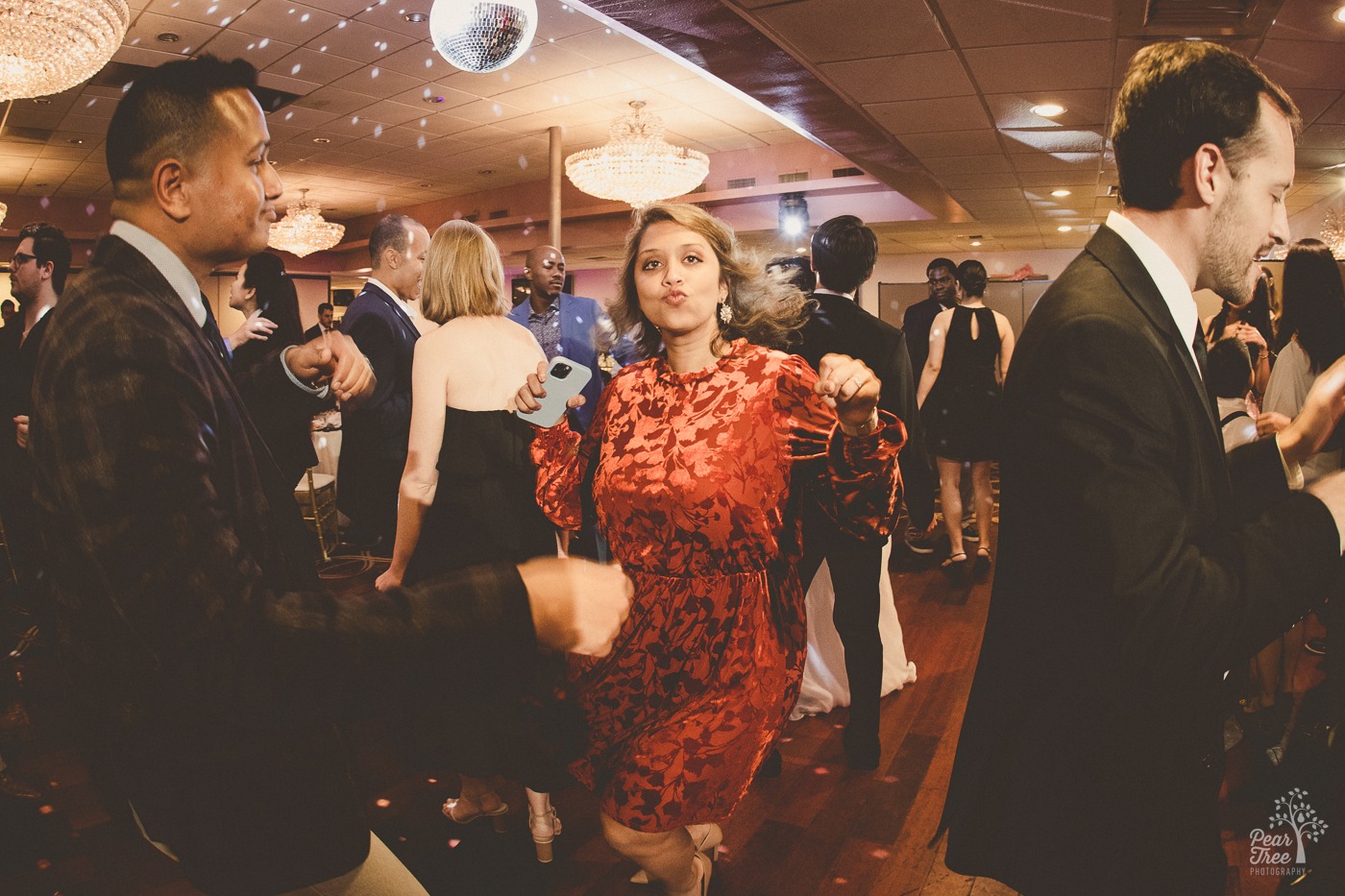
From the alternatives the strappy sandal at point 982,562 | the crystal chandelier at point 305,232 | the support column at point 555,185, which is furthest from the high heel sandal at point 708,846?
the crystal chandelier at point 305,232

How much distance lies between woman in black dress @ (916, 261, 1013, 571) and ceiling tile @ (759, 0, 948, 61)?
135 centimetres

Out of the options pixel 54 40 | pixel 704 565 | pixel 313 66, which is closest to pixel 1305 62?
pixel 704 565

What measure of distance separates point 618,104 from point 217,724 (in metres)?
6.94

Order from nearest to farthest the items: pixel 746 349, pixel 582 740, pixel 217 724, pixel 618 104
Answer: pixel 217 724
pixel 582 740
pixel 746 349
pixel 618 104

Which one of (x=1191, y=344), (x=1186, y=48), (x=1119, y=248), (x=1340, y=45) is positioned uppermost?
(x=1340, y=45)

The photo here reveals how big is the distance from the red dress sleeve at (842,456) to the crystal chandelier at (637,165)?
529 centimetres

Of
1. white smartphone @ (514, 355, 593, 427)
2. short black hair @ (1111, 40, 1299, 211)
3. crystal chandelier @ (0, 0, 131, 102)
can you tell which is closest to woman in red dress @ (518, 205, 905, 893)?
white smartphone @ (514, 355, 593, 427)

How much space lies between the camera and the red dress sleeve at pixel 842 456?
5.16ft

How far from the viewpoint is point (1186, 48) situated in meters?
1.05

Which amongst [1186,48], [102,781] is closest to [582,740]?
[102,781]

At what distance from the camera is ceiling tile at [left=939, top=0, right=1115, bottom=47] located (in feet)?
12.0

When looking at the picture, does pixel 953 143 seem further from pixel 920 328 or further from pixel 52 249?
pixel 52 249

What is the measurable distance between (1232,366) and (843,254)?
4.43 feet

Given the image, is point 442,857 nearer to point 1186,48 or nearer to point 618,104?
point 1186,48
